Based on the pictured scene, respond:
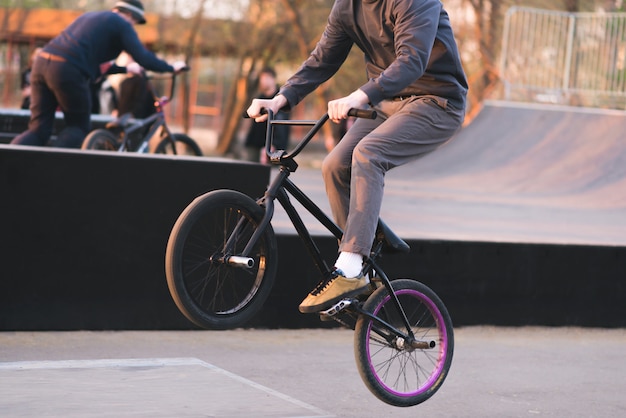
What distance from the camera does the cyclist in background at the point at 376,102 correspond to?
4.88m

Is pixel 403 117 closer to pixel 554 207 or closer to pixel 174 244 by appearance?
pixel 174 244

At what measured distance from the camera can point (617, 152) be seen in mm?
16328

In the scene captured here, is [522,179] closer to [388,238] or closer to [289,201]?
[388,238]

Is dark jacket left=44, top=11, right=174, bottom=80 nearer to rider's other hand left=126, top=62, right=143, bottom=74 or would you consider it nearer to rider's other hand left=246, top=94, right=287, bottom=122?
rider's other hand left=126, top=62, right=143, bottom=74

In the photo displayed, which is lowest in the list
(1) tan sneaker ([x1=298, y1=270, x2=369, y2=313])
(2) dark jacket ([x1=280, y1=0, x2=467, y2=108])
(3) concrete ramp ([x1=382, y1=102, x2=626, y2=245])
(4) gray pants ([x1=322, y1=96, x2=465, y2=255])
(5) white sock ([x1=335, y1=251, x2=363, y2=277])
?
(3) concrete ramp ([x1=382, y1=102, x2=626, y2=245])

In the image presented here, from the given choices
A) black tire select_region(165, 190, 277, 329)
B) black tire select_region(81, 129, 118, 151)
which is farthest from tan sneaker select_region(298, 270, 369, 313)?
black tire select_region(81, 129, 118, 151)

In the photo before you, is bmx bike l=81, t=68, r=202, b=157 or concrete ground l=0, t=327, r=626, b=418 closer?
concrete ground l=0, t=327, r=626, b=418

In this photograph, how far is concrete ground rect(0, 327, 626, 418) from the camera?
518cm

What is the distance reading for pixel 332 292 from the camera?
498 cm

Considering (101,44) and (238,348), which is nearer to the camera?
(238,348)

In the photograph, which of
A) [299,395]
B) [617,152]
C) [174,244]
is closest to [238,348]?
[299,395]

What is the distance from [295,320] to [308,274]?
36 centimetres

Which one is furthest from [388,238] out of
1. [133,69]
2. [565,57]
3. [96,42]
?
[565,57]

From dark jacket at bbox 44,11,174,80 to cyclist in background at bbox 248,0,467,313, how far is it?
3.83 meters
